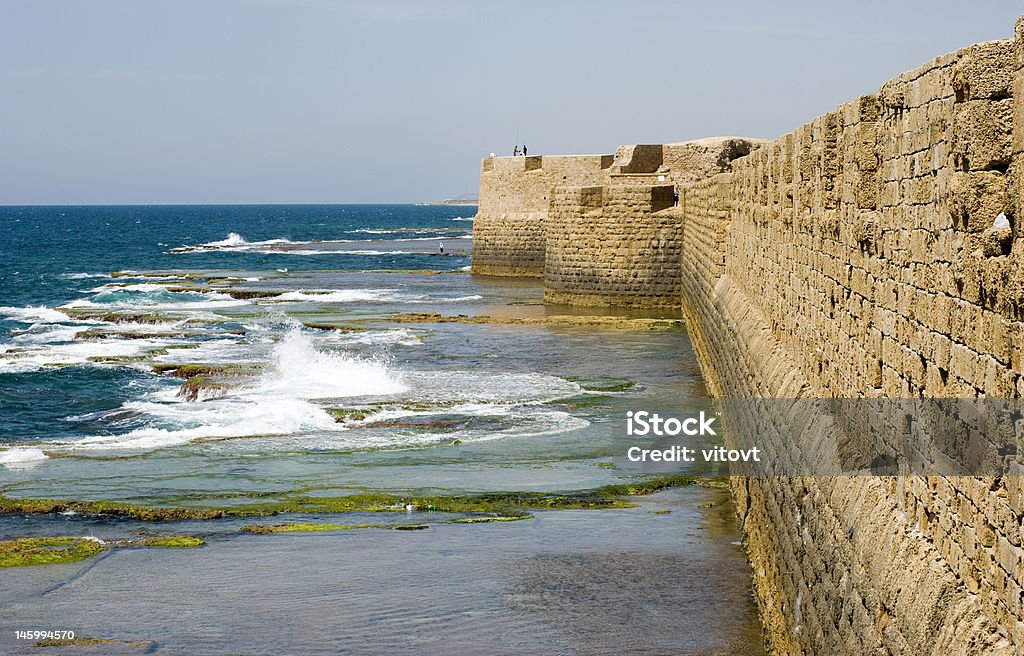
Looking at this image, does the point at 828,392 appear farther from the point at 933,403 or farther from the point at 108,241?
the point at 108,241

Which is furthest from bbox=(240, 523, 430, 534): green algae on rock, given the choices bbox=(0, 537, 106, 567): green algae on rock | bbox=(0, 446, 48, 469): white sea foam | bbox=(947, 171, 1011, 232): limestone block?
bbox=(947, 171, 1011, 232): limestone block

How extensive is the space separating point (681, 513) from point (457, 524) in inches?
73.3

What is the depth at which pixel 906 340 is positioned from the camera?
5.23 meters

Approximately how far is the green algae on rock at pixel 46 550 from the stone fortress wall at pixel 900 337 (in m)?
5.06

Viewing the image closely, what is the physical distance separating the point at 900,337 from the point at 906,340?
0.13m

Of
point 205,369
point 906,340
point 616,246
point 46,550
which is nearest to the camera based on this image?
point 906,340

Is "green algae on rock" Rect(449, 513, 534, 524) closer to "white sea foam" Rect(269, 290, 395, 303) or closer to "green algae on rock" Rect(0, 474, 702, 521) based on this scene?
"green algae on rock" Rect(0, 474, 702, 521)

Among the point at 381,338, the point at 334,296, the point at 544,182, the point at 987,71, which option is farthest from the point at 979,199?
the point at 544,182

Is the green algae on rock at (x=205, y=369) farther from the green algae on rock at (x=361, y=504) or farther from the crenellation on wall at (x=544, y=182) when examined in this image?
the crenellation on wall at (x=544, y=182)

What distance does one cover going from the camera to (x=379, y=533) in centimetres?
1033

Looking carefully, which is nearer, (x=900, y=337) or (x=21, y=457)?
(x=900, y=337)

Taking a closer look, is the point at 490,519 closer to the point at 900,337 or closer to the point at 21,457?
the point at 900,337

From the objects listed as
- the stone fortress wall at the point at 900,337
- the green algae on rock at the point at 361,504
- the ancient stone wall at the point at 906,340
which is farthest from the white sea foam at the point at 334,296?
the ancient stone wall at the point at 906,340

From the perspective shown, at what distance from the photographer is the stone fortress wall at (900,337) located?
3.97m
